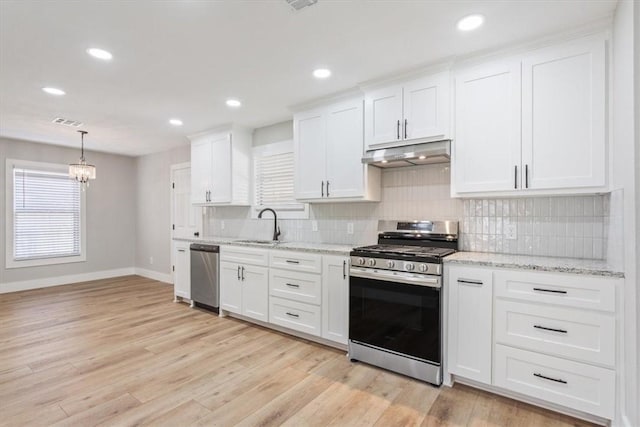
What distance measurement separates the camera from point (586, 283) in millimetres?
1952

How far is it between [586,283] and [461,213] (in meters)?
1.11

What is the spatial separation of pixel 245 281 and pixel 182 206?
2766 millimetres

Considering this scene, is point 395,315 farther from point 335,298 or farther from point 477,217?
point 477,217

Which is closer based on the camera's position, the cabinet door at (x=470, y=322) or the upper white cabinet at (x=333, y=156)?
the cabinet door at (x=470, y=322)

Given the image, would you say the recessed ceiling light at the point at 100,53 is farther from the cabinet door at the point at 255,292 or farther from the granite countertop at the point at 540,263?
the granite countertop at the point at 540,263

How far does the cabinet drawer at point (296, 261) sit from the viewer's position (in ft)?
10.4


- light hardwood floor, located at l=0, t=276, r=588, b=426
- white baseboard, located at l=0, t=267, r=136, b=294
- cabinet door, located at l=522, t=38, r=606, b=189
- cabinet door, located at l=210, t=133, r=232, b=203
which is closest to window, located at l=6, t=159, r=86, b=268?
white baseboard, located at l=0, t=267, r=136, b=294

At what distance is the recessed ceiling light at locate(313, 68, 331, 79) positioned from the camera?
2.82m

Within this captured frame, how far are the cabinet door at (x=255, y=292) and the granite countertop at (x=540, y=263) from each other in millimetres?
2033

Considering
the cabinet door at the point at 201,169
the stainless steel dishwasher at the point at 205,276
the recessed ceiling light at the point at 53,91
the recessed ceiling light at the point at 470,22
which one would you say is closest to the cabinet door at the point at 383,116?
the recessed ceiling light at the point at 470,22

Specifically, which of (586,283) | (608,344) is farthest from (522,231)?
(608,344)

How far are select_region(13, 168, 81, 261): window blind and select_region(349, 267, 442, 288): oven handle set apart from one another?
5.88m

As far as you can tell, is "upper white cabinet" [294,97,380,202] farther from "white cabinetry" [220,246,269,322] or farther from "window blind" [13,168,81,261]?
"window blind" [13,168,81,261]

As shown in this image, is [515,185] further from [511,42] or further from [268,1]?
[268,1]
